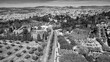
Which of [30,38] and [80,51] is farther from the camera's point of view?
[30,38]

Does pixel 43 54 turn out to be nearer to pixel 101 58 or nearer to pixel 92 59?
pixel 92 59

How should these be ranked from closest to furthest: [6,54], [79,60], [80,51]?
1. [79,60]
2. [80,51]
3. [6,54]

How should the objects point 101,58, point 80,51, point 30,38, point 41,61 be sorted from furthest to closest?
point 30,38, point 80,51, point 41,61, point 101,58

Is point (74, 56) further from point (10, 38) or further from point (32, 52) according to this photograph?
point (10, 38)

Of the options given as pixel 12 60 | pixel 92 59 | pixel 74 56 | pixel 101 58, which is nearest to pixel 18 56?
pixel 12 60

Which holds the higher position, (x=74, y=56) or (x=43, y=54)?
(x=74, y=56)

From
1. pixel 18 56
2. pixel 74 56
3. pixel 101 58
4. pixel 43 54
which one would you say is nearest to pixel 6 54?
pixel 18 56

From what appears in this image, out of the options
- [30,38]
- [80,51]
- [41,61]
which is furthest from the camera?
[30,38]

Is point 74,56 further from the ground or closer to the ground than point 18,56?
further from the ground

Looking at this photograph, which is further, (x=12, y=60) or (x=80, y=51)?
(x=80, y=51)
